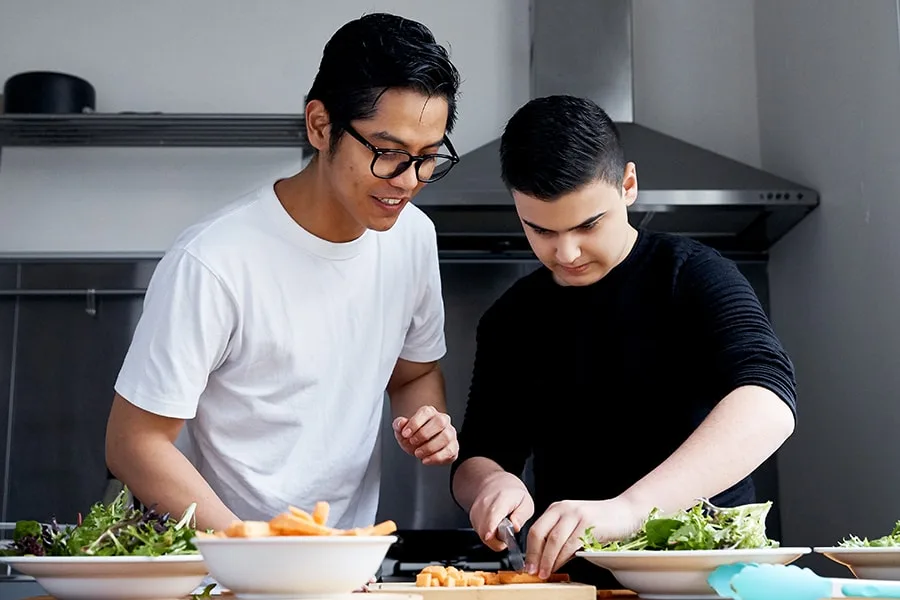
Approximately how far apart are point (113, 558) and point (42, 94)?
7.26 ft

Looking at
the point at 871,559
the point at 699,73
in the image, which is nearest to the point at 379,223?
the point at 871,559

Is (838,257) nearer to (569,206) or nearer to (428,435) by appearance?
(569,206)

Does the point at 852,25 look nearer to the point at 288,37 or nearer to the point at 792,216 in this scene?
the point at 792,216

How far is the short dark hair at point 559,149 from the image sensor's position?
145 cm

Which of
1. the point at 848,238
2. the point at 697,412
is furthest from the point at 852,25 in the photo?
the point at 697,412

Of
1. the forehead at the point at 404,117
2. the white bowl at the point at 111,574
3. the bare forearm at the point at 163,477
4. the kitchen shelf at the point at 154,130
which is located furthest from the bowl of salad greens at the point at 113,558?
the kitchen shelf at the point at 154,130

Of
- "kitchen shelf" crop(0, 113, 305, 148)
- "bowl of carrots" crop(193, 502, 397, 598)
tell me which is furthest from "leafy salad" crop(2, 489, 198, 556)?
"kitchen shelf" crop(0, 113, 305, 148)

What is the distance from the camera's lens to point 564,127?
149 cm

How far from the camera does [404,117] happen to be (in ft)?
4.86

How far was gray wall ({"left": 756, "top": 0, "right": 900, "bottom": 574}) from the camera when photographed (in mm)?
2244

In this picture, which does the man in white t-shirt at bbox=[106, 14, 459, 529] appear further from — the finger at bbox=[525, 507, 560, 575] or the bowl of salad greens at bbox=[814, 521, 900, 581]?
the bowl of salad greens at bbox=[814, 521, 900, 581]

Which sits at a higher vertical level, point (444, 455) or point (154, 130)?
point (154, 130)

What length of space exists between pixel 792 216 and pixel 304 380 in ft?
5.54

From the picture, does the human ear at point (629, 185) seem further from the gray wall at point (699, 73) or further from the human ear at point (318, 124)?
the gray wall at point (699, 73)
